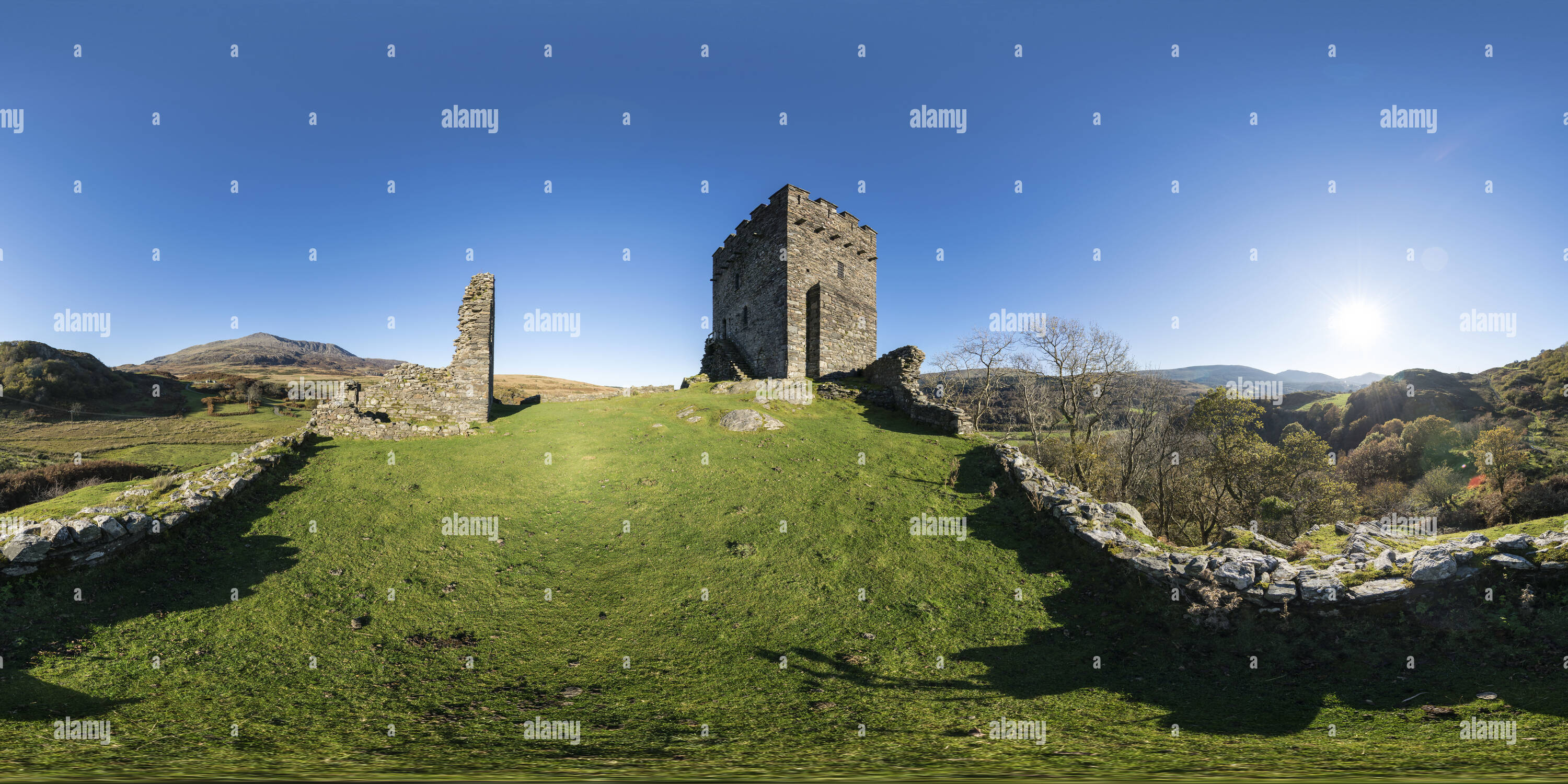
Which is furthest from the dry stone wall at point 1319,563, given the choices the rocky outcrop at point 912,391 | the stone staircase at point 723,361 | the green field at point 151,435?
the green field at point 151,435

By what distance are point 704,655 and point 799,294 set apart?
21422 mm

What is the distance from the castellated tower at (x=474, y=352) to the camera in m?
17.0

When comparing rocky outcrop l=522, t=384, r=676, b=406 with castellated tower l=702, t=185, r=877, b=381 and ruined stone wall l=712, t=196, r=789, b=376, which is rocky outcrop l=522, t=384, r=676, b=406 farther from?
ruined stone wall l=712, t=196, r=789, b=376

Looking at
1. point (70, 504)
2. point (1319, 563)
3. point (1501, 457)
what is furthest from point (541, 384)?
point (1501, 457)

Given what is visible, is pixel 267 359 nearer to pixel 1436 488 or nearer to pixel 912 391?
pixel 912 391

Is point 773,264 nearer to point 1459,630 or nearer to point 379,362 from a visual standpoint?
point 1459,630

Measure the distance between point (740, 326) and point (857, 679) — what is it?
25.9m

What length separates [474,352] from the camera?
1722cm

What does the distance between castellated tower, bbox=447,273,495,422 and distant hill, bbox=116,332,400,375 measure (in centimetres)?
11201

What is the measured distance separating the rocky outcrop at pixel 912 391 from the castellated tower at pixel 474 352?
16.2 metres

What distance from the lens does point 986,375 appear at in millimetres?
31344

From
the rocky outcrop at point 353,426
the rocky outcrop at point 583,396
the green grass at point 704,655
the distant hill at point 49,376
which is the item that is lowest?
the green grass at point 704,655

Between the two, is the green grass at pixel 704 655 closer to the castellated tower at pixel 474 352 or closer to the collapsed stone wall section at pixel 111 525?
the collapsed stone wall section at pixel 111 525

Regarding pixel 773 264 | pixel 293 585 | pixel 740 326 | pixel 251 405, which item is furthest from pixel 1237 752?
pixel 251 405
